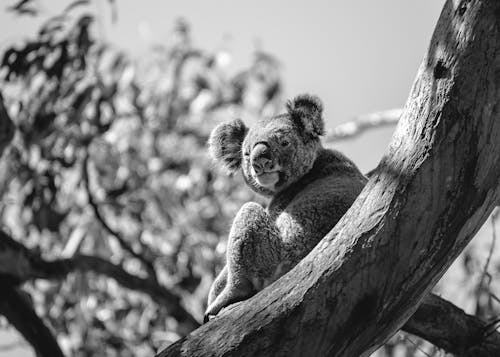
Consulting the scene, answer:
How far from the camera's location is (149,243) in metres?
8.98

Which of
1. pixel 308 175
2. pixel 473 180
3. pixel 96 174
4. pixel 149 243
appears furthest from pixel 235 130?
pixel 149 243

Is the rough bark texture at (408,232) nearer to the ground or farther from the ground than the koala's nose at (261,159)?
nearer to the ground

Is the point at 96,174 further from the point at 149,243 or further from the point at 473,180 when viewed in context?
the point at 473,180

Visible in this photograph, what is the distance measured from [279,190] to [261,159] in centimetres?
30

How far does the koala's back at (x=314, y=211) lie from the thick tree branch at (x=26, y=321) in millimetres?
2112

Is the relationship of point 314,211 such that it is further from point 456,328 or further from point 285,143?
point 456,328

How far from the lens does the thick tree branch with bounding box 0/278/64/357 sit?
522 cm

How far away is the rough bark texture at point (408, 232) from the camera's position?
2.73 m

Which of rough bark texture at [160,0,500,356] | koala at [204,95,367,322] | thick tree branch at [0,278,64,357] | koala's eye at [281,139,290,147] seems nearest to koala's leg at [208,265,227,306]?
koala at [204,95,367,322]

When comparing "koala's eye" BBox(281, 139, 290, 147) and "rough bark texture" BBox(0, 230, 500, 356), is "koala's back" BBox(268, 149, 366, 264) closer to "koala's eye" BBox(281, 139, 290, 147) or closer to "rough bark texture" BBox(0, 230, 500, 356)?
"koala's eye" BBox(281, 139, 290, 147)

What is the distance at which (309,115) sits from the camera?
173 inches

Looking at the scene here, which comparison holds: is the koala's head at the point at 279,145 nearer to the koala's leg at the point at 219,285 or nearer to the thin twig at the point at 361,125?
the koala's leg at the point at 219,285

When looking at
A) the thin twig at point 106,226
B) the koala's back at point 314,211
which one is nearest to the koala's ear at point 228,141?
the koala's back at point 314,211

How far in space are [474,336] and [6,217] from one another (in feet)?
19.7
